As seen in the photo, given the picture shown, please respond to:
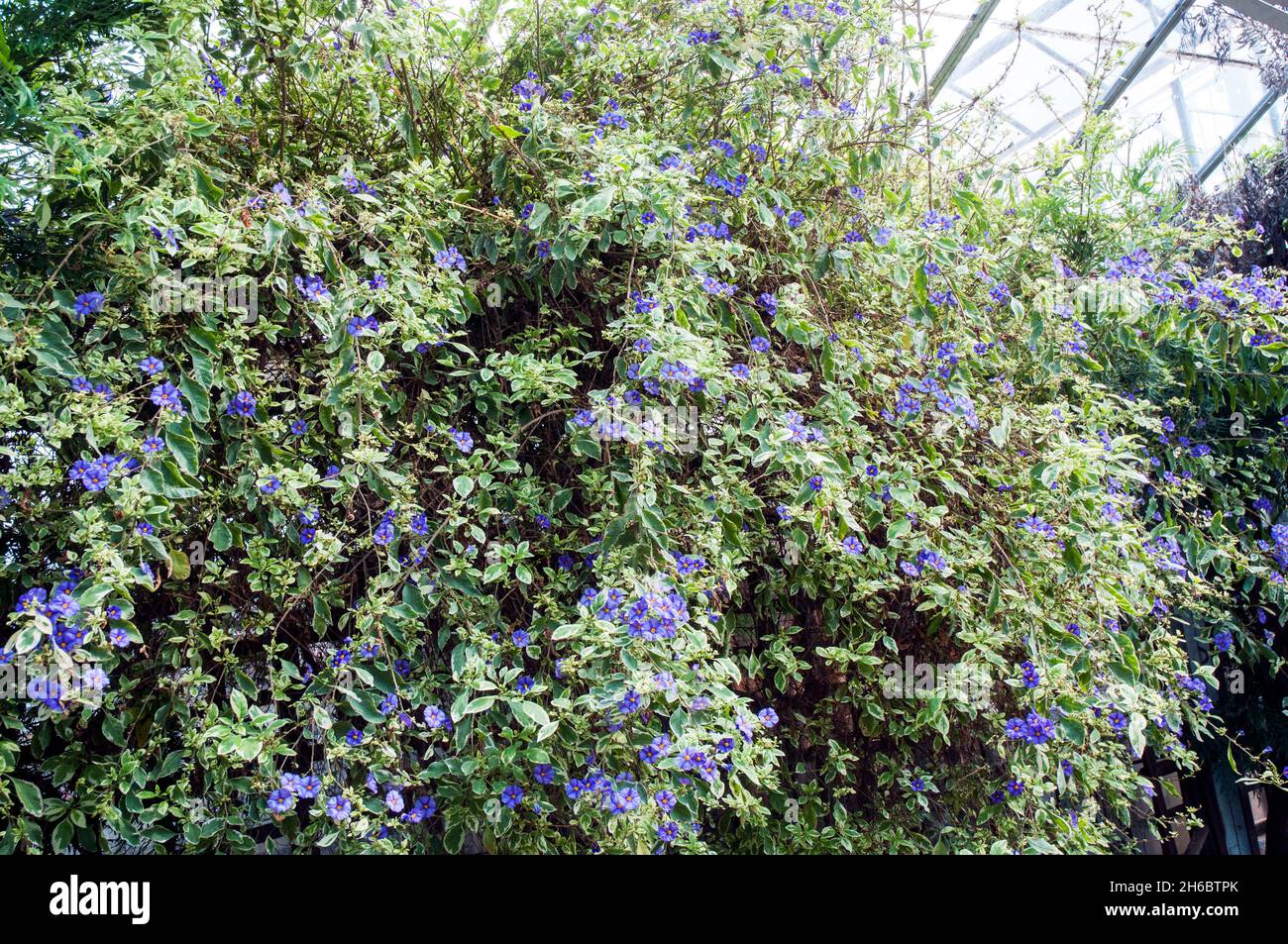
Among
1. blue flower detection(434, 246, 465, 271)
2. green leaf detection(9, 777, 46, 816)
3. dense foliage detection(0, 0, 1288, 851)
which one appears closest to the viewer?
green leaf detection(9, 777, 46, 816)

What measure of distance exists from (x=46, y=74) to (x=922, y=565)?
1.95 metres

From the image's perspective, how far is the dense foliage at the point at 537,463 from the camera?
1459mm

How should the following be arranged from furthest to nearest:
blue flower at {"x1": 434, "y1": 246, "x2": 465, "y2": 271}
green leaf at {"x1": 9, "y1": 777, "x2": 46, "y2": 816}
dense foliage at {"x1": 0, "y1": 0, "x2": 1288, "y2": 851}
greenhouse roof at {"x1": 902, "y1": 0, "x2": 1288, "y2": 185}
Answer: greenhouse roof at {"x1": 902, "y1": 0, "x2": 1288, "y2": 185} → blue flower at {"x1": 434, "y1": 246, "x2": 465, "y2": 271} → dense foliage at {"x1": 0, "y1": 0, "x2": 1288, "y2": 851} → green leaf at {"x1": 9, "y1": 777, "x2": 46, "y2": 816}

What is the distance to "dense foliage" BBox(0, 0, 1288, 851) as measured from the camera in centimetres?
146

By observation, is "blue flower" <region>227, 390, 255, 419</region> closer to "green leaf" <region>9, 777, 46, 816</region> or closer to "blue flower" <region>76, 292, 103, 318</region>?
"blue flower" <region>76, 292, 103, 318</region>

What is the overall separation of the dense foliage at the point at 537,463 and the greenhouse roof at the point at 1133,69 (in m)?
2.02

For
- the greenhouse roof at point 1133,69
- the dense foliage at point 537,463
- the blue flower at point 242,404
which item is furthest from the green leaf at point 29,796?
the greenhouse roof at point 1133,69

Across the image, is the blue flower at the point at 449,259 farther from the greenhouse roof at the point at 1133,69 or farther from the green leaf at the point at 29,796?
the greenhouse roof at the point at 1133,69

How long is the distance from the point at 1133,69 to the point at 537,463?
4.11m

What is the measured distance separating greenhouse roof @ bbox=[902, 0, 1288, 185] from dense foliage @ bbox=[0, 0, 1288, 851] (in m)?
2.02

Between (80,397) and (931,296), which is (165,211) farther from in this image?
(931,296)

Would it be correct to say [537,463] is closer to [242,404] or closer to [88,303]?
[242,404]

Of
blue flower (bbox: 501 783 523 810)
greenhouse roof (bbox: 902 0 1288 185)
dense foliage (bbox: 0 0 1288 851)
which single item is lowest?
blue flower (bbox: 501 783 523 810)

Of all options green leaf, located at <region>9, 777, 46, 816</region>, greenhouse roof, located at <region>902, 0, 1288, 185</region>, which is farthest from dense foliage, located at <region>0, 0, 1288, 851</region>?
greenhouse roof, located at <region>902, 0, 1288, 185</region>
